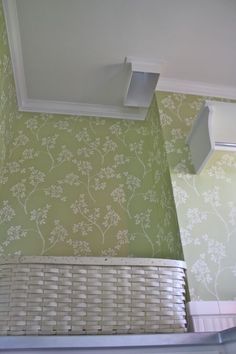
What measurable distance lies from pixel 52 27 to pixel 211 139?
0.89 metres

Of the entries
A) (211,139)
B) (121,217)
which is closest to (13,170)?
(121,217)

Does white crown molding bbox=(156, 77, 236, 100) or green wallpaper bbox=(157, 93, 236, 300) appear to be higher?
white crown molding bbox=(156, 77, 236, 100)

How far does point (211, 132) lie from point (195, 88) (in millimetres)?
501

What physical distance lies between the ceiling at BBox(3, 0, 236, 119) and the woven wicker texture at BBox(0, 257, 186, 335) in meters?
1.00

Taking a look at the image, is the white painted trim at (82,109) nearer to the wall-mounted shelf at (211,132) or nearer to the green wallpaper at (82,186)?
the green wallpaper at (82,186)

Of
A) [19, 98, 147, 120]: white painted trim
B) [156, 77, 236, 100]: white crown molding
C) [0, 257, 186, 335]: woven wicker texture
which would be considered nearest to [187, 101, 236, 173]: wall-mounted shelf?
[156, 77, 236, 100]: white crown molding

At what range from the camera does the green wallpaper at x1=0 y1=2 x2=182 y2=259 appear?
140 cm

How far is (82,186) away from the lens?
1.58 meters

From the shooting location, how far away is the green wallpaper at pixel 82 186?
140cm

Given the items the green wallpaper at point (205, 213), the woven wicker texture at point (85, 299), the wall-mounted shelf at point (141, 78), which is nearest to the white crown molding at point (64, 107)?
the wall-mounted shelf at point (141, 78)

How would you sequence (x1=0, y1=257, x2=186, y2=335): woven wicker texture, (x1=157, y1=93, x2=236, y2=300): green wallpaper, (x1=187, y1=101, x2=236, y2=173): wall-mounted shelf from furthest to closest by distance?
(x1=187, y1=101, x2=236, y2=173): wall-mounted shelf, (x1=157, y1=93, x2=236, y2=300): green wallpaper, (x1=0, y1=257, x2=186, y2=335): woven wicker texture

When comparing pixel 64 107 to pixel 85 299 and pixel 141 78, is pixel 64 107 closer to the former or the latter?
pixel 141 78

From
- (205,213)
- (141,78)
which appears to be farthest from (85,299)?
(141,78)

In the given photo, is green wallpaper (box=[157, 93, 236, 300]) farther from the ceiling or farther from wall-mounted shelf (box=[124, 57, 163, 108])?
the ceiling
